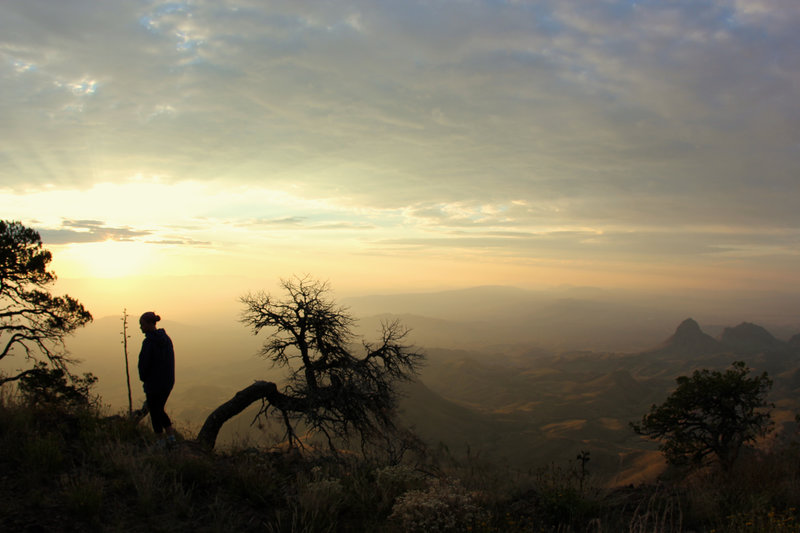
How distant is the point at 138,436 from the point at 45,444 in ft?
6.45

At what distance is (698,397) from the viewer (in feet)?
60.2

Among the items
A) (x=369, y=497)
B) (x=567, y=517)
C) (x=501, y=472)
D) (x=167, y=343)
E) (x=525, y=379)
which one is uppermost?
(x=167, y=343)

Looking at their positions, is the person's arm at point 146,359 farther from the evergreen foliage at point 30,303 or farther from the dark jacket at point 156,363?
the evergreen foliage at point 30,303

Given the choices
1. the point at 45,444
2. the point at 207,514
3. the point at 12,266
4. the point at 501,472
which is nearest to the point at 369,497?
the point at 207,514

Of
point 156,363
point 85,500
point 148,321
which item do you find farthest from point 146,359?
point 85,500

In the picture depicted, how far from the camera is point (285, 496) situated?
217 inches

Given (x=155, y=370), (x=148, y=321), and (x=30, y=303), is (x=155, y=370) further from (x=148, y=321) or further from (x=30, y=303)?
(x=30, y=303)

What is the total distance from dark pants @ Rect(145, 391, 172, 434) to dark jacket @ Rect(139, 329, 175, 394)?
3.2 inches

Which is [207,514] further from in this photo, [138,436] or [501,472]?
[501,472]

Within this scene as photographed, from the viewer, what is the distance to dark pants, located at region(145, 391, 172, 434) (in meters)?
7.59

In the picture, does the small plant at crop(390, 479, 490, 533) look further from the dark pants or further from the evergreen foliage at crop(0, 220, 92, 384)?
the evergreen foliage at crop(0, 220, 92, 384)


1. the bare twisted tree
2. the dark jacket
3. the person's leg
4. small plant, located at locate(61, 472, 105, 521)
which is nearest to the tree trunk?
the bare twisted tree

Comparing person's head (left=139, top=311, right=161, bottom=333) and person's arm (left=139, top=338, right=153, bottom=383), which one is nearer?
person's arm (left=139, top=338, right=153, bottom=383)

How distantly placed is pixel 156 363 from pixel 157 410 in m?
0.92
